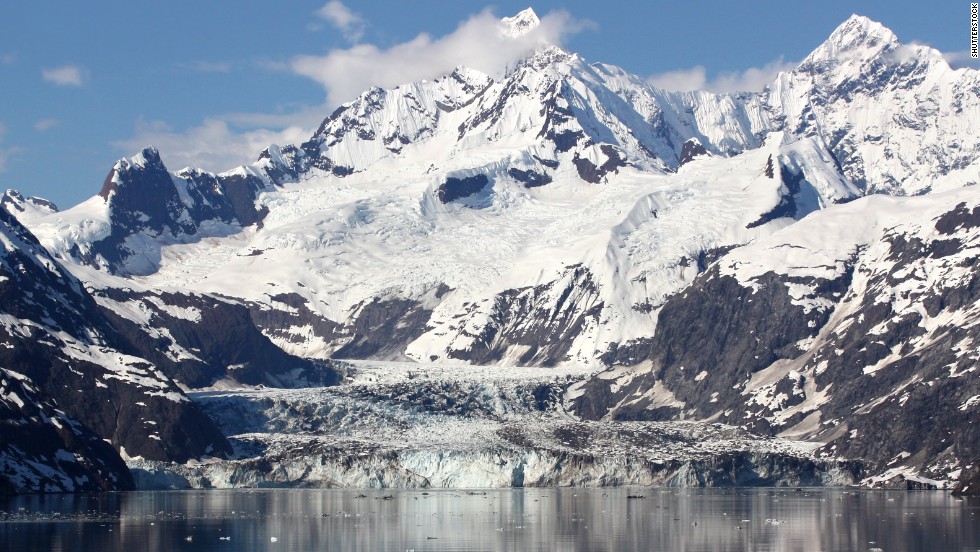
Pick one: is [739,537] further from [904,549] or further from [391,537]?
[391,537]

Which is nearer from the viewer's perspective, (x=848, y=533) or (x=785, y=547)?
(x=785, y=547)

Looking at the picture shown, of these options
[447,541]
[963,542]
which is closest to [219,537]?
[447,541]

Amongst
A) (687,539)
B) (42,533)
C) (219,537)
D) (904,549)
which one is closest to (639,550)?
(687,539)

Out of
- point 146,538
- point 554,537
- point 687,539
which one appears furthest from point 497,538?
point 146,538

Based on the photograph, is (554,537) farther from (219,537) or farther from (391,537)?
(219,537)

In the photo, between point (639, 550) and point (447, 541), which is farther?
point (447, 541)

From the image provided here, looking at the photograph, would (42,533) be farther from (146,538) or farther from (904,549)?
(904,549)

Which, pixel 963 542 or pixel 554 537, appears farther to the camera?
pixel 554 537
